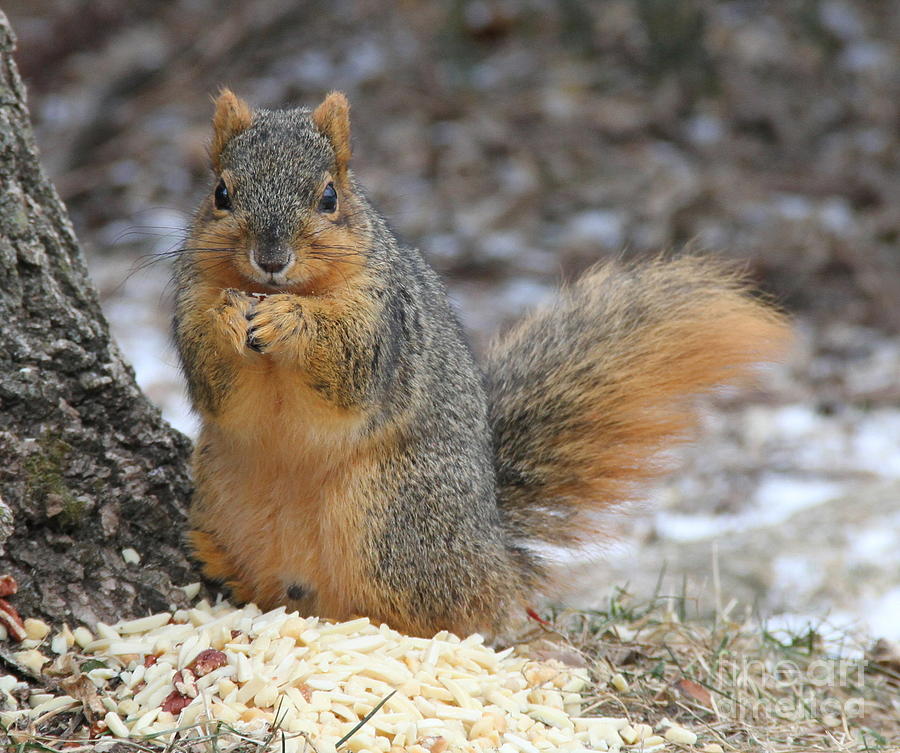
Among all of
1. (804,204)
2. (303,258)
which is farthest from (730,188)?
(303,258)

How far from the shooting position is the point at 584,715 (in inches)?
96.7

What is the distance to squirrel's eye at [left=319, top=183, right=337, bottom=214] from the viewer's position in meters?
2.51

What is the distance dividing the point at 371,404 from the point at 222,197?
0.53 m

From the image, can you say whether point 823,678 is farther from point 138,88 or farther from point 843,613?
point 138,88

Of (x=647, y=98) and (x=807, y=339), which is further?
(x=647, y=98)

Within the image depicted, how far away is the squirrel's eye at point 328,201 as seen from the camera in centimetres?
251

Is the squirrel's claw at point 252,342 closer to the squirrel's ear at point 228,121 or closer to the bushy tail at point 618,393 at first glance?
the squirrel's ear at point 228,121

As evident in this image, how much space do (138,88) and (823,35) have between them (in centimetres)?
420

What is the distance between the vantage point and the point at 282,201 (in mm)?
2418

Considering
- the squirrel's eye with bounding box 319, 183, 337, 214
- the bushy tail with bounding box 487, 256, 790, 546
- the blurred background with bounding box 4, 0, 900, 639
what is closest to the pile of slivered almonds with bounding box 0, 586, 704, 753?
the bushy tail with bounding box 487, 256, 790, 546

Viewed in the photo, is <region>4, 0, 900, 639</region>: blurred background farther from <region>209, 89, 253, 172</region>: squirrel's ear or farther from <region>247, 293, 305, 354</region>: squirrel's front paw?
<region>247, 293, 305, 354</region>: squirrel's front paw

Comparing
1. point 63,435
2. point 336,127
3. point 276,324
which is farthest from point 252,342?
point 336,127

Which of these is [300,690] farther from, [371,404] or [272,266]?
[272,266]

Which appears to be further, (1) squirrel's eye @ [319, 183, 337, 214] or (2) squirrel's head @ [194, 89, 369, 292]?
(1) squirrel's eye @ [319, 183, 337, 214]
